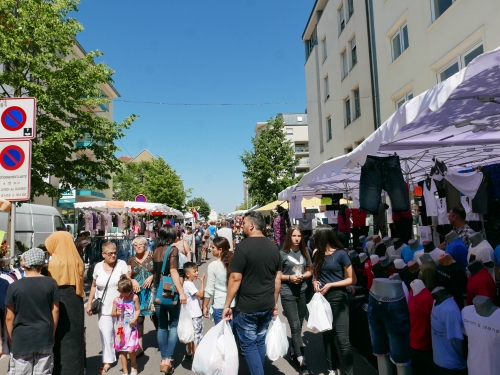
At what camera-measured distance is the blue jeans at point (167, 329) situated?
481cm

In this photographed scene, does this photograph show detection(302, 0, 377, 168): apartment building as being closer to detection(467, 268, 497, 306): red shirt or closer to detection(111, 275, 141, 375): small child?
detection(467, 268, 497, 306): red shirt

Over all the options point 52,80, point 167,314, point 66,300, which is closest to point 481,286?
point 167,314

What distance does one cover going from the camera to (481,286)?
3561 mm

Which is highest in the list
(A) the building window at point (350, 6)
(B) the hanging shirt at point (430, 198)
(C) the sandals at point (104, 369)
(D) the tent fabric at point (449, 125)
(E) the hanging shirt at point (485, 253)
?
(A) the building window at point (350, 6)

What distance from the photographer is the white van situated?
1227 centimetres

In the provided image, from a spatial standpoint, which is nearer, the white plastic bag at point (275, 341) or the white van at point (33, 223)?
the white plastic bag at point (275, 341)

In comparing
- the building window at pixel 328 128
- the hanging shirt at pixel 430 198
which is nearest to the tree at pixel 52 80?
the hanging shirt at pixel 430 198

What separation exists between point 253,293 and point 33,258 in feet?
7.09

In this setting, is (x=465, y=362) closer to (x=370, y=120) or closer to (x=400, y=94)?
(x=400, y=94)

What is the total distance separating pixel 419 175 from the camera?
28.0 ft

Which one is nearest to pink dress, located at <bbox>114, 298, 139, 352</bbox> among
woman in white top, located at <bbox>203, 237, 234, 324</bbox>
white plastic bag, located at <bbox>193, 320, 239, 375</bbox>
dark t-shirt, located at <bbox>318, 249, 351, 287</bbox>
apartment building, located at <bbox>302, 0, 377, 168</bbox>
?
woman in white top, located at <bbox>203, 237, 234, 324</bbox>

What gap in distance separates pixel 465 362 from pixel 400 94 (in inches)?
459

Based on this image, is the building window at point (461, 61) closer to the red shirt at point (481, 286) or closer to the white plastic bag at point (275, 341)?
the red shirt at point (481, 286)

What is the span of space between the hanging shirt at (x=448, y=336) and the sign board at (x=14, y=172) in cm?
489
